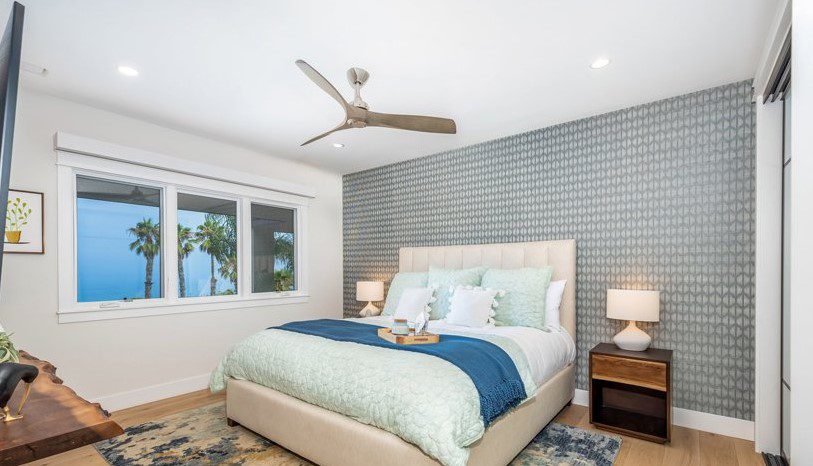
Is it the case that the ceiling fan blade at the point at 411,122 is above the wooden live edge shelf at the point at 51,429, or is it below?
Answer: above

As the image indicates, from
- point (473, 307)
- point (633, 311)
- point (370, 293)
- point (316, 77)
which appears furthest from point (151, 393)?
point (633, 311)

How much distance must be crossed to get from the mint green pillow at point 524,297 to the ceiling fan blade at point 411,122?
142 cm

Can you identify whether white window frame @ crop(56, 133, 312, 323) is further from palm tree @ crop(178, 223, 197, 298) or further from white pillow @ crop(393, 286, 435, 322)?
white pillow @ crop(393, 286, 435, 322)

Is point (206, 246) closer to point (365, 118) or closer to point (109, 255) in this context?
point (109, 255)

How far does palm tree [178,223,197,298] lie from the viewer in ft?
12.8

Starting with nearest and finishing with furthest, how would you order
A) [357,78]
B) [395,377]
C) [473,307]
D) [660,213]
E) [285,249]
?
[395,377]
[357,78]
[660,213]
[473,307]
[285,249]

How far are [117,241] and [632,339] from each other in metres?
4.32

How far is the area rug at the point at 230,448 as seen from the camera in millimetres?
2467

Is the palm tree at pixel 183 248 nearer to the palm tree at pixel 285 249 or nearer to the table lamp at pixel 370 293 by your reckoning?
the palm tree at pixel 285 249

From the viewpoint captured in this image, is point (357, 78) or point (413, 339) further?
point (413, 339)

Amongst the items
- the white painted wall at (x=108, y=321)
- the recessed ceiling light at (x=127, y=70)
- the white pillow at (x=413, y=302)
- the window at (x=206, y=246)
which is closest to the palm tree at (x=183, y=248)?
the window at (x=206, y=246)

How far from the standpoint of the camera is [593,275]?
3.44 m

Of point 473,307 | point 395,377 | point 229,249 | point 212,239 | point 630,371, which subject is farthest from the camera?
point 229,249

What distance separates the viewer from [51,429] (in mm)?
979
